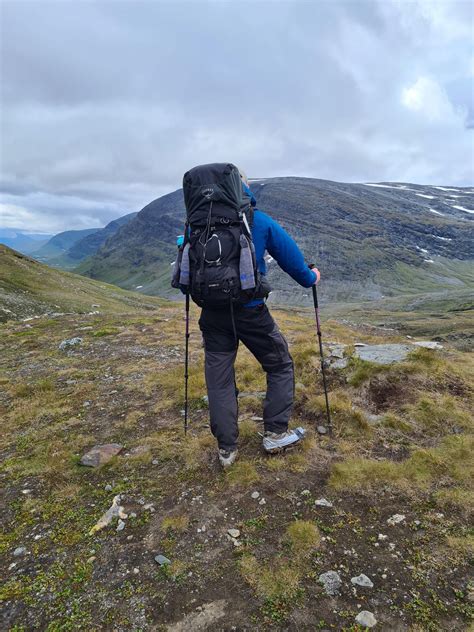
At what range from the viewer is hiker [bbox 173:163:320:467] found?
588 cm

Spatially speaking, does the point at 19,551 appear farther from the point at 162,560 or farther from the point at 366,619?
the point at 366,619

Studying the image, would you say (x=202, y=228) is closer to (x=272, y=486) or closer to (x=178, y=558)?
(x=272, y=486)

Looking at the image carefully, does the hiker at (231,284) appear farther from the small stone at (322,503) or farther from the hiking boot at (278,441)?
the small stone at (322,503)

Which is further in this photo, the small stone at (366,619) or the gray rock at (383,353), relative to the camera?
the gray rock at (383,353)

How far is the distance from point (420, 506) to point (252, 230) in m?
4.83

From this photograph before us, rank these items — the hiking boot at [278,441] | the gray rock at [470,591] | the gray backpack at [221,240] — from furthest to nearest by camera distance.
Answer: the hiking boot at [278,441]
the gray backpack at [221,240]
the gray rock at [470,591]

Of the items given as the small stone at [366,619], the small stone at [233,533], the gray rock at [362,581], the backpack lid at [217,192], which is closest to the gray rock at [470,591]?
the gray rock at [362,581]

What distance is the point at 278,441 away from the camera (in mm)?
6668

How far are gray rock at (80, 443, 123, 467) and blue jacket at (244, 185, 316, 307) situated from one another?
3.86 metres

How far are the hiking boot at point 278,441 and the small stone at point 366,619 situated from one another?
119 inches

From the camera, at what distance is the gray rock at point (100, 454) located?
6809 mm

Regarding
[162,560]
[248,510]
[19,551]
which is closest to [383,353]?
[248,510]

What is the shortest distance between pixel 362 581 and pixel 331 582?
13.4 inches

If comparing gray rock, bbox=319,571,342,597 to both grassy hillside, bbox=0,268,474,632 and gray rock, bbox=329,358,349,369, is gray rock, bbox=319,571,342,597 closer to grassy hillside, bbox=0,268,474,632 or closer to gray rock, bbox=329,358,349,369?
grassy hillside, bbox=0,268,474,632
